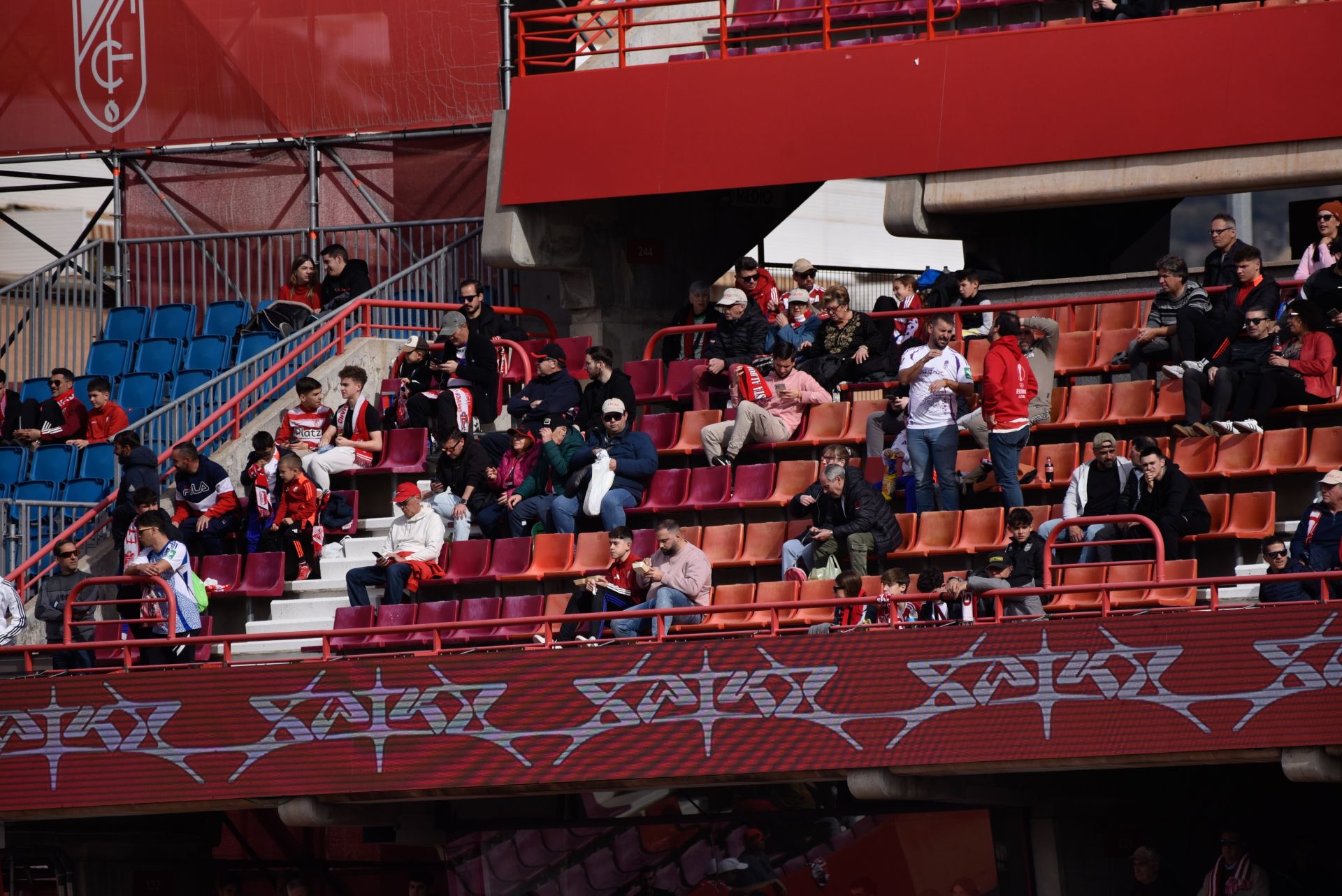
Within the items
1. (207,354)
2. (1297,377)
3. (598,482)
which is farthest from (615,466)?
(207,354)

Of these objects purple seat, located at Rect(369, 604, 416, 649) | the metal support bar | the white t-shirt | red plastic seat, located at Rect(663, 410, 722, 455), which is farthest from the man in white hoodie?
the metal support bar

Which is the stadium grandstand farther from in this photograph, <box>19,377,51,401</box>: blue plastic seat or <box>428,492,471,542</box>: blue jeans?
<box>19,377,51,401</box>: blue plastic seat

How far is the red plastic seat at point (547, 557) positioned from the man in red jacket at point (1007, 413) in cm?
319

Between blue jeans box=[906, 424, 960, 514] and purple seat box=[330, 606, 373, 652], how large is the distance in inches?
159

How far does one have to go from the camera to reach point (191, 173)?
856 inches

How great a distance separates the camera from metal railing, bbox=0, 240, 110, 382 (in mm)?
20547

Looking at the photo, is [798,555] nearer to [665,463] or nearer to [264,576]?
[665,463]

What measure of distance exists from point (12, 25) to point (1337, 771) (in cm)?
1607

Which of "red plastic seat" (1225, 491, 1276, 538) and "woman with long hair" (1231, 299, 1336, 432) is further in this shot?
"woman with long hair" (1231, 299, 1336, 432)

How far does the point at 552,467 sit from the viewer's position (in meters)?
15.5

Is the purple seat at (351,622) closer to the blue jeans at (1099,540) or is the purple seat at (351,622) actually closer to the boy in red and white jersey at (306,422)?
the boy in red and white jersey at (306,422)

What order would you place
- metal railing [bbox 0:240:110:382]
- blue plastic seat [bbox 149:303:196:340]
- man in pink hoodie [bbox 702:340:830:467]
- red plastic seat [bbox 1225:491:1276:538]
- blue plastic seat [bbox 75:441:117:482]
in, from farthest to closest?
metal railing [bbox 0:240:110:382] → blue plastic seat [bbox 149:303:196:340] → blue plastic seat [bbox 75:441:117:482] → man in pink hoodie [bbox 702:340:830:467] → red plastic seat [bbox 1225:491:1276:538]

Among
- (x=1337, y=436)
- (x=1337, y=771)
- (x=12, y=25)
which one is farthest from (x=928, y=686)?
(x=12, y=25)

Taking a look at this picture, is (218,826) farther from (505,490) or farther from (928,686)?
(928,686)
